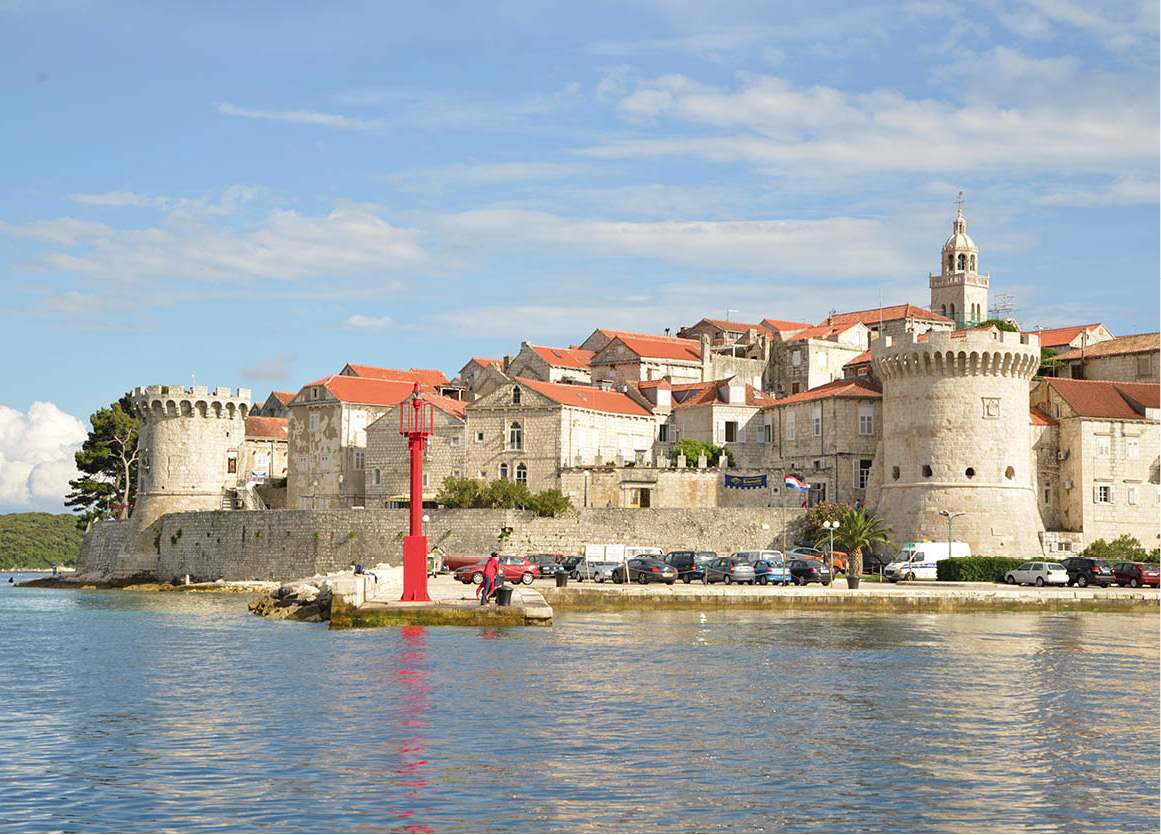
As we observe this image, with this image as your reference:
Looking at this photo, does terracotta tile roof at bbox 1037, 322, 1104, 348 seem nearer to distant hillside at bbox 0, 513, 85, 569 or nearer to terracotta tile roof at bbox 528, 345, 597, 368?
terracotta tile roof at bbox 528, 345, 597, 368

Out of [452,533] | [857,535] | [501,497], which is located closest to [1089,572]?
[857,535]

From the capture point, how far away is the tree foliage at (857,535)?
6128 centimetres

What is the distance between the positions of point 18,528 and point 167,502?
114 meters

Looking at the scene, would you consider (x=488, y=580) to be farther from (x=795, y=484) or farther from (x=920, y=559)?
(x=795, y=484)

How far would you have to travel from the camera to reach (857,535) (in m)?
61.4

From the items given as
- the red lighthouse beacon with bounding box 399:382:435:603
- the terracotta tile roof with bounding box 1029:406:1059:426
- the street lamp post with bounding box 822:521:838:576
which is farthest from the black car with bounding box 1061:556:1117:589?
the red lighthouse beacon with bounding box 399:382:435:603

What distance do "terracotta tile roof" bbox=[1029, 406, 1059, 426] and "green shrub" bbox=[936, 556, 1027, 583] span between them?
12.4m

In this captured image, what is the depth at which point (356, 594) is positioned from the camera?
39375 millimetres

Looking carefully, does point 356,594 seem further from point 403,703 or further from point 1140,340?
point 1140,340

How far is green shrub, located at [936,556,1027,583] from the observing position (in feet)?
181

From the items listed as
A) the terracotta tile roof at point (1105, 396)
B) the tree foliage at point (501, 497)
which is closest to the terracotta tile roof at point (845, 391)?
the terracotta tile roof at point (1105, 396)

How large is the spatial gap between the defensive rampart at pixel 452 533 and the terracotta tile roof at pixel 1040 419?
1244cm

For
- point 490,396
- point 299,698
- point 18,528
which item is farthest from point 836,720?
point 18,528

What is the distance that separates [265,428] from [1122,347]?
54.3 metres
